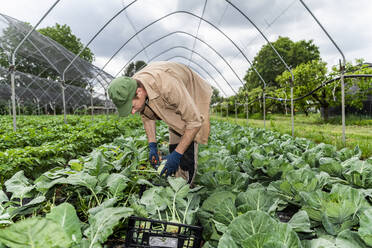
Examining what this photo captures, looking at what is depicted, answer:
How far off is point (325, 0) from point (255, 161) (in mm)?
5176

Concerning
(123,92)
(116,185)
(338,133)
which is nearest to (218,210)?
(116,185)

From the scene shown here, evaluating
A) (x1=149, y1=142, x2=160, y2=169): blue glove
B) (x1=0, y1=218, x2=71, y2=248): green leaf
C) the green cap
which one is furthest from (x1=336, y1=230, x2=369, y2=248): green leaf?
(x1=149, y1=142, x2=160, y2=169): blue glove

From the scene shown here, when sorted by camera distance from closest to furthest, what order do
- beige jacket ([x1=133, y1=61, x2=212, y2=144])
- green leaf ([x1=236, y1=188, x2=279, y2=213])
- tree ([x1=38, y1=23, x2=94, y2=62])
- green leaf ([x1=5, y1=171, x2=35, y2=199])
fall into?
green leaf ([x1=236, y1=188, x2=279, y2=213])
green leaf ([x1=5, y1=171, x2=35, y2=199])
beige jacket ([x1=133, y1=61, x2=212, y2=144])
tree ([x1=38, y1=23, x2=94, y2=62])

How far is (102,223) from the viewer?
1095mm

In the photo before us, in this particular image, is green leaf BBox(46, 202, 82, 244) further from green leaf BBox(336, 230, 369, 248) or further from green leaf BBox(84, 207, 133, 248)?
green leaf BBox(336, 230, 369, 248)

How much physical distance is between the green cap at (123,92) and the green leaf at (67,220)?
1.02 metres

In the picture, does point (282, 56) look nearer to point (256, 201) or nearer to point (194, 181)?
point (194, 181)

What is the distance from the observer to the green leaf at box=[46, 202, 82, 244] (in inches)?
42.6

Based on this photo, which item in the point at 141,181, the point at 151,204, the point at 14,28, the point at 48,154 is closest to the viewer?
the point at 151,204

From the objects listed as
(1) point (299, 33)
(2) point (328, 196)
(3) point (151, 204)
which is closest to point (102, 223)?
(3) point (151, 204)

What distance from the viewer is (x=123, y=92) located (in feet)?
6.28

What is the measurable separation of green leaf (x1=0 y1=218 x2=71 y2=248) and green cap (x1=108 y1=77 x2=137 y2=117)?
1.22 metres

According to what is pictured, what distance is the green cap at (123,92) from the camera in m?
1.91

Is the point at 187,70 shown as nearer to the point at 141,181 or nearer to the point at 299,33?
the point at 141,181
